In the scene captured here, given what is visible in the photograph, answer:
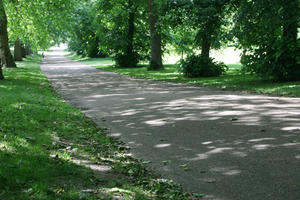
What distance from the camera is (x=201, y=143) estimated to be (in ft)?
22.7

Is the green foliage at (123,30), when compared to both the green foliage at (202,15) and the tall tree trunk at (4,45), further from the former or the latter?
the green foliage at (202,15)

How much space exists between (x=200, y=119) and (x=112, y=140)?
2.62 metres

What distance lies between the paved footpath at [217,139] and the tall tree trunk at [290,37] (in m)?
4.05

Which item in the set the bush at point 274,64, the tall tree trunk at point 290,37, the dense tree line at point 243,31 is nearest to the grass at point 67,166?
the bush at point 274,64

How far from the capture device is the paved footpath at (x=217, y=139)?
16.1ft

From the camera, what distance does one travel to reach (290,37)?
1505 cm

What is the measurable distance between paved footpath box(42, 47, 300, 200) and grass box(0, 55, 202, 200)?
1.25 feet

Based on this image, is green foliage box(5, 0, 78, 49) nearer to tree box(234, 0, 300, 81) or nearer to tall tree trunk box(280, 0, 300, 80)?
tree box(234, 0, 300, 81)

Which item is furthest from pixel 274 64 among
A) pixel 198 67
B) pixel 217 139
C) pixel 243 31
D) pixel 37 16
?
pixel 37 16

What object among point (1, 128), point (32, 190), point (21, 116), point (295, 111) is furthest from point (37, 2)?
point (32, 190)

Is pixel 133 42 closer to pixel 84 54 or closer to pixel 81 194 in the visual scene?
pixel 84 54

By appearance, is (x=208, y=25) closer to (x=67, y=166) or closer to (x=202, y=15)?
(x=202, y=15)

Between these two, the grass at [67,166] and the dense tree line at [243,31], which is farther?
the dense tree line at [243,31]

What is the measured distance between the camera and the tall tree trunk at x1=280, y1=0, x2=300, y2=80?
1398 centimetres
